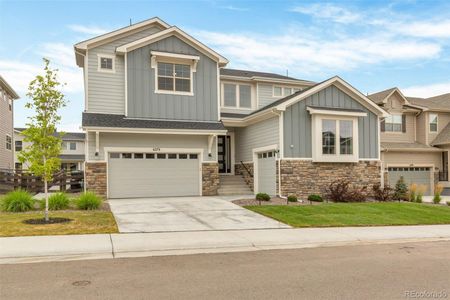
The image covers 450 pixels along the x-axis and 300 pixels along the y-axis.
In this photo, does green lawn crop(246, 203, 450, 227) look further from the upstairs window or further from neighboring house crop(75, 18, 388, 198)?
the upstairs window

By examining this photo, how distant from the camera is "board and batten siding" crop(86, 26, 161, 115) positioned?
18.1 m

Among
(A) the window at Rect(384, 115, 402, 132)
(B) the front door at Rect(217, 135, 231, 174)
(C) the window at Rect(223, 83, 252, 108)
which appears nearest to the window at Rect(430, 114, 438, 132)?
(A) the window at Rect(384, 115, 402, 132)

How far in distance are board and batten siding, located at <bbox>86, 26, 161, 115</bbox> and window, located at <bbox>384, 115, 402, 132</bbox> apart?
17.8 m

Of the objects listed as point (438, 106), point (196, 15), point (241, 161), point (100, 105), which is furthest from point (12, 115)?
point (438, 106)

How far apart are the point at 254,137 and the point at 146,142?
18.7 feet

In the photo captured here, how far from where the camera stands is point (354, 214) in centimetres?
1364

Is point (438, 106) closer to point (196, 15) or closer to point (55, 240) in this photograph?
point (196, 15)

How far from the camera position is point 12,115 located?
32.6 m

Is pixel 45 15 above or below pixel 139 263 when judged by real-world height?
above

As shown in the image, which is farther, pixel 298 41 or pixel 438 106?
pixel 438 106

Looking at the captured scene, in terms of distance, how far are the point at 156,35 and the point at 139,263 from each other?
45.3ft

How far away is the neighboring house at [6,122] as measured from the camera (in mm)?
28697

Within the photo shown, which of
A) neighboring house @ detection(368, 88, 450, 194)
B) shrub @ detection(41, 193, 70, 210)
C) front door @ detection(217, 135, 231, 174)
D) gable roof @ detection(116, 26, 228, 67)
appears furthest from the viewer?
neighboring house @ detection(368, 88, 450, 194)

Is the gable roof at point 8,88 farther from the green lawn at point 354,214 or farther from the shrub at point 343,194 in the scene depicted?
the shrub at point 343,194
